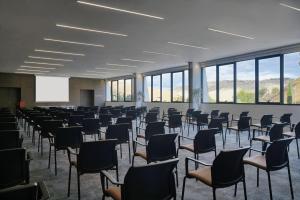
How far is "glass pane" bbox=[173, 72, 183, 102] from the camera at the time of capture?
14775mm

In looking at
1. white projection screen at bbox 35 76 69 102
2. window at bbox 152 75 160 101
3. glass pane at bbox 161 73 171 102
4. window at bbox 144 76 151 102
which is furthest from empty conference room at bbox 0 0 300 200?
→ white projection screen at bbox 35 76 69 102

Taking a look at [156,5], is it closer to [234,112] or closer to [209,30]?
[209,30]

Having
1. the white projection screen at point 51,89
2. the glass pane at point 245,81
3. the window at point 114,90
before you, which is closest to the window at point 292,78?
the glass pane at point 245,81

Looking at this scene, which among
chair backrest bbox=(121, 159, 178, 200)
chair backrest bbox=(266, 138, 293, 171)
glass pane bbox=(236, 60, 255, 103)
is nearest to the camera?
chair backrest bbox=(121, 159, 178, 200)

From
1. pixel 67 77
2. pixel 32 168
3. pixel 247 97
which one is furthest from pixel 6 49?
pixel 67 77

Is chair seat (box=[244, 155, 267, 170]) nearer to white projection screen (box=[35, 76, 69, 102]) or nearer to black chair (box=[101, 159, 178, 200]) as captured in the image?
black chair (box=[101, 159, 178, 200])

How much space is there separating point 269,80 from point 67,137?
8.46 metres

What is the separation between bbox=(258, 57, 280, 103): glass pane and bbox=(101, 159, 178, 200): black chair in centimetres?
864

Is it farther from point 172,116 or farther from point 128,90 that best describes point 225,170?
point 128,90

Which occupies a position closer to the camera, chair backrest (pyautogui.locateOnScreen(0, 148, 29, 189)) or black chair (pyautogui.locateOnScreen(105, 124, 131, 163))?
chair backrest (pyautogui.locateOnScreen(0, 148, 29, 189))

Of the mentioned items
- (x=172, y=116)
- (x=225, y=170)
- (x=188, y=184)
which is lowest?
(x=188, y=184)

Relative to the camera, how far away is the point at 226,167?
2490 millimetres

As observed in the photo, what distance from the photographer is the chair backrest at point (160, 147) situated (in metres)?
3.39

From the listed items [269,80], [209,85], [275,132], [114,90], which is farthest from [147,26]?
[114,90]
